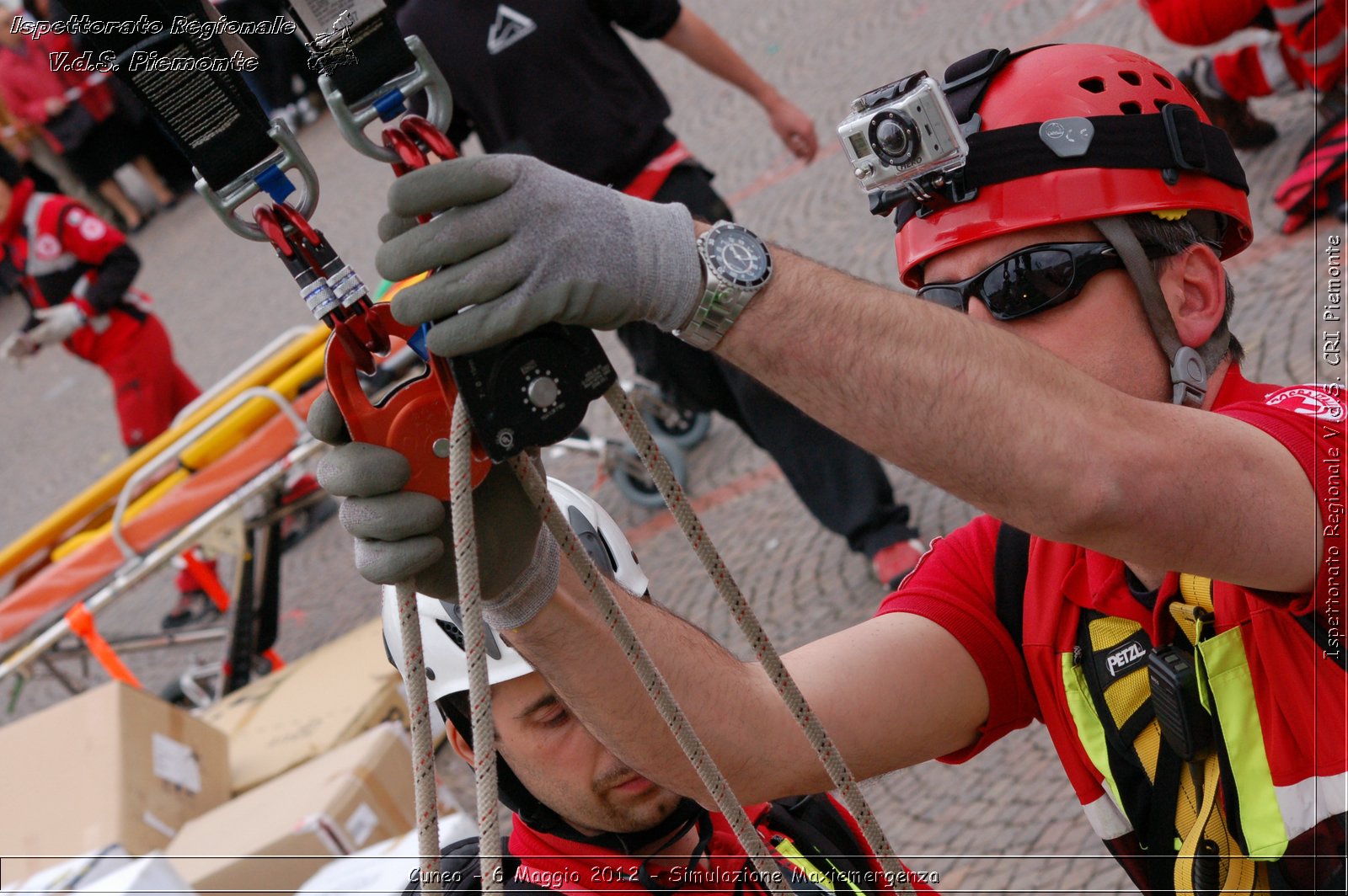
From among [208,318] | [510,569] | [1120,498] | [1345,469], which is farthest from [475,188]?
[208,318]

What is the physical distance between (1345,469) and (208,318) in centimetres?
1162

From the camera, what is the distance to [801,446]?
4.51 metres

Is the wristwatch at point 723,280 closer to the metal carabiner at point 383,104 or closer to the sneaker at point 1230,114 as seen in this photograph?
the metal carabiner at point 383,104

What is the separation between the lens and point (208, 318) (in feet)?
38.8

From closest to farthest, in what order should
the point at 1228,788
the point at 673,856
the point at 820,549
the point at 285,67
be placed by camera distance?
the point at 1228,788, the point at 673,856, the point at 820,549, the point at 285,67

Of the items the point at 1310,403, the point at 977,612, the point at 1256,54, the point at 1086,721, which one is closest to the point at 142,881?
the point at 977,612

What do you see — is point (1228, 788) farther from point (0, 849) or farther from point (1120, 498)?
point (0, 849)

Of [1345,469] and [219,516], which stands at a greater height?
[1345,469]

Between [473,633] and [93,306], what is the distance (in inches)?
241

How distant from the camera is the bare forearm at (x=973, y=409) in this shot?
136 cm

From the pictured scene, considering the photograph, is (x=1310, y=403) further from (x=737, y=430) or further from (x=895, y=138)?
(x=737, y=430)

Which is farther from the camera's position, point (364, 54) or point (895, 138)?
point (895, 138)

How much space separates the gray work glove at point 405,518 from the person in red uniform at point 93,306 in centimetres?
581

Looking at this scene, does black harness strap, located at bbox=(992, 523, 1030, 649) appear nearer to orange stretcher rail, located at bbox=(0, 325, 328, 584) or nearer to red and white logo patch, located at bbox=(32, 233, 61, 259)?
orange stretcher rail, located at bbox=(0, 325, 328, 584)
